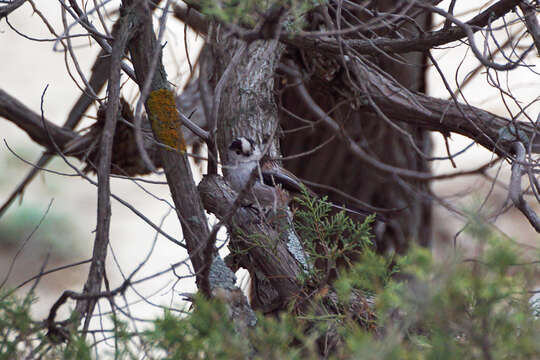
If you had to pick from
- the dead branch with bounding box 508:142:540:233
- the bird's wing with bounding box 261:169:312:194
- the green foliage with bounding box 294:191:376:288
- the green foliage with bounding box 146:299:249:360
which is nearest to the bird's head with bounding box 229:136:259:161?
the bird's wing with bounding box 261:169:312:194

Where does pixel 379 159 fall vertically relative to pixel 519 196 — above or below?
above

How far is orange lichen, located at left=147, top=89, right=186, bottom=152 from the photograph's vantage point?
2.13 metres

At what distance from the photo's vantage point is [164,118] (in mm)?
2133

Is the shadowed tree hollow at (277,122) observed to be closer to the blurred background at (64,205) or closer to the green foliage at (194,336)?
the green foliage at (194,336)

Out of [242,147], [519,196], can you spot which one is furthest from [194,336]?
[242,147]

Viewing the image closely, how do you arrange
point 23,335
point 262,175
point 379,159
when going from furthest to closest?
point 379,159 → point 262,175 → point 23,335

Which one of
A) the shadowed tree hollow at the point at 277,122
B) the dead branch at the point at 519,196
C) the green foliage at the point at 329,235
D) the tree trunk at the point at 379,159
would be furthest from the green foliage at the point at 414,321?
the tree trunk at the point at 379,159

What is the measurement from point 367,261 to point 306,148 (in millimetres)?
3099

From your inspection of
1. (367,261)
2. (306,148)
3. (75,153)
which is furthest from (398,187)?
(367,261)

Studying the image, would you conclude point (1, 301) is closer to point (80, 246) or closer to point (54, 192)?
point (80, 246)

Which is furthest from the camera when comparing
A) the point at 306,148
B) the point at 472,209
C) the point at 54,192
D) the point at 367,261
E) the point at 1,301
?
the point at 54,192

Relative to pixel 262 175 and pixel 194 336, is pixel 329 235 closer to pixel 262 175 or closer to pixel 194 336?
pixel 262 175

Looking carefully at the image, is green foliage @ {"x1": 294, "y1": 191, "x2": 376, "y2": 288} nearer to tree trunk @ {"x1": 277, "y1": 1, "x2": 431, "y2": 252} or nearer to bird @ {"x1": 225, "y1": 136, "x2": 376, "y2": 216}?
bird @ {"x1": 225, "y1": 136, "x2": 376, "y2": 216}

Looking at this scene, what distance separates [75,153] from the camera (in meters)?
3.47
